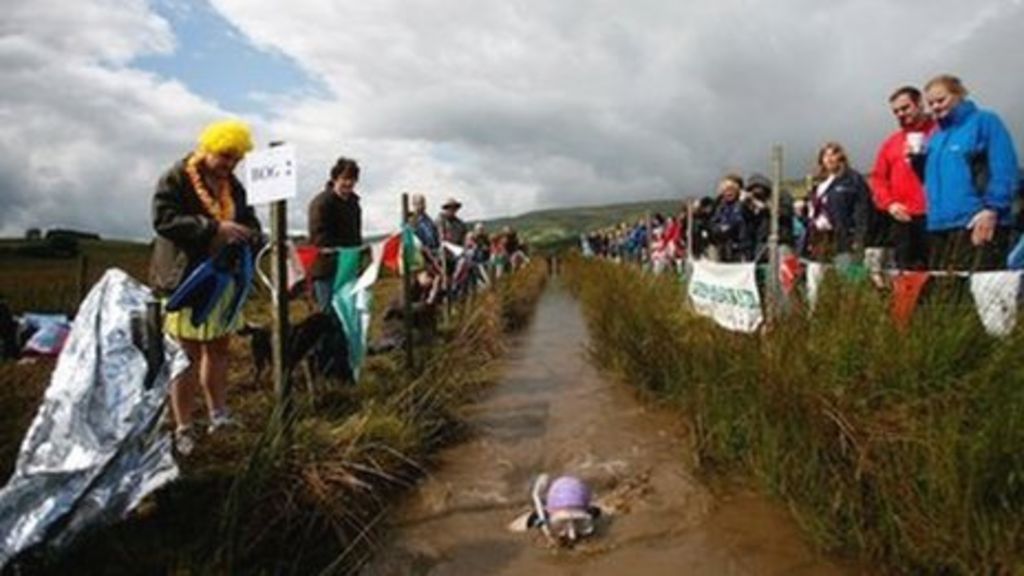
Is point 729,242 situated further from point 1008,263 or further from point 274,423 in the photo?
point 274,423

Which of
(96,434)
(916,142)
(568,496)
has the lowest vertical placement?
(568,496)

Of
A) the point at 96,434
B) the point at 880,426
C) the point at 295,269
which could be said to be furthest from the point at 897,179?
the point at 96,434

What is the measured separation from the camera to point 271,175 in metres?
5.23

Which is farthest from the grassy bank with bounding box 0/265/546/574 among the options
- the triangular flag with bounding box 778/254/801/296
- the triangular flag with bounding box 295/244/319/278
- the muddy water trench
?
the triangular flag with bounding box 778/254/801/296

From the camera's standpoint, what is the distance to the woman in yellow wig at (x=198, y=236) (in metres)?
5.36

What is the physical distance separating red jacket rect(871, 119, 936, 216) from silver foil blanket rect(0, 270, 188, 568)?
188 inches

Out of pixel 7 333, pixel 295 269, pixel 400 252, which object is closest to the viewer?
pixel 295 269

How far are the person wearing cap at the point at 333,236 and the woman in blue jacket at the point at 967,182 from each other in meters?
3.92

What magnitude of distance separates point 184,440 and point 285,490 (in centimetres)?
90

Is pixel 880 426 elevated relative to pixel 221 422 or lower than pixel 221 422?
elevated

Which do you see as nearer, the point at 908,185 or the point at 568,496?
the point at 568,496

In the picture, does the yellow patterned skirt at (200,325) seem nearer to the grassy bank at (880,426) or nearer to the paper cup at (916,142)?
the grassy bank at (880,426)

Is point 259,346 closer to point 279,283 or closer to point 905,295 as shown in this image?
point 279,283

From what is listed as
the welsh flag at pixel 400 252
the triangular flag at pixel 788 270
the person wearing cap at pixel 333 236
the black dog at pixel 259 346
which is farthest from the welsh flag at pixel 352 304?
the triangular flag at pixel 788 270
